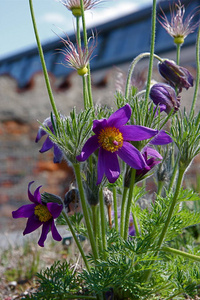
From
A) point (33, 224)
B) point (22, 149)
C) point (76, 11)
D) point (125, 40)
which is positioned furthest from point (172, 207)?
point (125, 40)

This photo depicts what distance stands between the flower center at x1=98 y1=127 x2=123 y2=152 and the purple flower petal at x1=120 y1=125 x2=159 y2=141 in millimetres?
14

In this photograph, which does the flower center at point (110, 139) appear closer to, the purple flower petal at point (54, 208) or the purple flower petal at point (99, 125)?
the purple flower petal at point (99, 125)

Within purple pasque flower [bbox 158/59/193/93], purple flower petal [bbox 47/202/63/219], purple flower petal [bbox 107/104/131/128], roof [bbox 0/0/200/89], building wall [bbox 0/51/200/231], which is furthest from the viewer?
roof [bbox 0/0/200/89]

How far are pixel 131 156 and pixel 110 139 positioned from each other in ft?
0.22

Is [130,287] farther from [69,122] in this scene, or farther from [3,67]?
[3,67]

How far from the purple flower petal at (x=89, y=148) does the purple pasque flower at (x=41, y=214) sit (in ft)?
0.59

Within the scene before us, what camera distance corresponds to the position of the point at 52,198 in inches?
48.1

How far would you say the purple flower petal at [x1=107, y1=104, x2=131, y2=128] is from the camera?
3.49ft

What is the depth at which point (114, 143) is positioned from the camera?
1.09m

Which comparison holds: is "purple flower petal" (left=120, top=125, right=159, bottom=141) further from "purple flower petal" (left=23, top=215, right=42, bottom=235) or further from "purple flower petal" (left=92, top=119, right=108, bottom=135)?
"purple flower petal" (left=23, top=215, right=42, bottom=235)

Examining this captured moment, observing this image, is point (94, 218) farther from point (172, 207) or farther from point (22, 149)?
point (22, 149)

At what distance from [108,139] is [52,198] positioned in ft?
0.83

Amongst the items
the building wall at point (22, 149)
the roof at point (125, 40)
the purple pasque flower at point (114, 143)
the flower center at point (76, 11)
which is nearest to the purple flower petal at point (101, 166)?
the purple pasque flower at point (114, 143)

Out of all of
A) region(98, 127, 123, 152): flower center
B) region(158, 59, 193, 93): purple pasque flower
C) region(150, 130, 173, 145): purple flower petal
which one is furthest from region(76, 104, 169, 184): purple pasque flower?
region(158, 59, 193, 93): purple pasque flower
